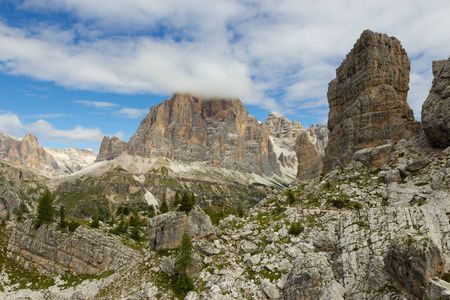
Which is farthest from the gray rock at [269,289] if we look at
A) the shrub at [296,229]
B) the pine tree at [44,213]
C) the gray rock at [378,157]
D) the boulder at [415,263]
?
the pine tree at [44,213]

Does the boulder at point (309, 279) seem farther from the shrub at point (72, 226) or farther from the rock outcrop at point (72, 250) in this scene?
the shrub at point (72, 226)

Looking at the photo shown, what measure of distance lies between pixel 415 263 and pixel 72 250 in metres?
73.6

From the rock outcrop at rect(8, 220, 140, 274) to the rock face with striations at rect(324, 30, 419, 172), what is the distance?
240 feet

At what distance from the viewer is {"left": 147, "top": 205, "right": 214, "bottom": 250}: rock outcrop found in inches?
2266

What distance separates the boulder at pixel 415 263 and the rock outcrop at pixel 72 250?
188 feet

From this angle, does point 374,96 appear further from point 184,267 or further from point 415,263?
point 184,267

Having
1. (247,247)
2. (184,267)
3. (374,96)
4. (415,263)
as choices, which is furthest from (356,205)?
(374,96)

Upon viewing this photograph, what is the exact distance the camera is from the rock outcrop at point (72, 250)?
2502 inches

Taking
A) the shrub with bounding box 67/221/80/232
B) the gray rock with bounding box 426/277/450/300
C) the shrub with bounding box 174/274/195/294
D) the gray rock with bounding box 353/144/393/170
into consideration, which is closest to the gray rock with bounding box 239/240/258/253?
the shrub with bounding box 174/274/195/294

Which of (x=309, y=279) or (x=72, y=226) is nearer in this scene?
(x=309, y=279)

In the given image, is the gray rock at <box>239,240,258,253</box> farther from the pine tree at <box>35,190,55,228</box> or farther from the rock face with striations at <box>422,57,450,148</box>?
the pine tree at <box>35,190,55,228</box>

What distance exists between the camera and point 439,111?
177ft

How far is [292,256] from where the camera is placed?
3994 cm

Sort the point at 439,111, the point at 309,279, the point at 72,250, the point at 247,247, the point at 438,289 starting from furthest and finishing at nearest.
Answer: the point at 72,250 → the point at 439,111 → the point at 247,247 → the point at 309,279 → the point at 438,289
